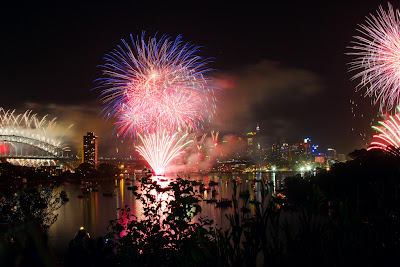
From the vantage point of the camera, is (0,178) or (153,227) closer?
(153,227)

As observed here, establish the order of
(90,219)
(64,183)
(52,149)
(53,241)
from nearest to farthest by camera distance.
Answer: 1. (53,241)
2. (90,219)
3. (64,183)
4. (52,149)

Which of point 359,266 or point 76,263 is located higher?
point 359,266

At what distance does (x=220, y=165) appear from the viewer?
14862 cm

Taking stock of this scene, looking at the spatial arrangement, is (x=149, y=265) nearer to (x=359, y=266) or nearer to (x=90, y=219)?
(x=359, y=266)

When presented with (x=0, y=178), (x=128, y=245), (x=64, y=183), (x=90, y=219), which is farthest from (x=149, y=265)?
(x=64, y=183)

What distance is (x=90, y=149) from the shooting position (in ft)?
428

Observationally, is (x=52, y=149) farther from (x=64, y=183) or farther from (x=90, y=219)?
(x=90, y=219)

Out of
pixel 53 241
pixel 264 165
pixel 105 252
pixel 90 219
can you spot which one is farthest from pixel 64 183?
pixel 264 165

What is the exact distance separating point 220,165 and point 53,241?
415 feet

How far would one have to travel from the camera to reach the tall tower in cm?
12475

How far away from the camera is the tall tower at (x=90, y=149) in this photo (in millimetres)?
124750

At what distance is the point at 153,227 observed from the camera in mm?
5629

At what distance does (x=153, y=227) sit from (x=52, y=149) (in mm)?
116537

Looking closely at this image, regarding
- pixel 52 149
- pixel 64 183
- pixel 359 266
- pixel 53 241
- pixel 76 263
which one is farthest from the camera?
pixel 52 149
